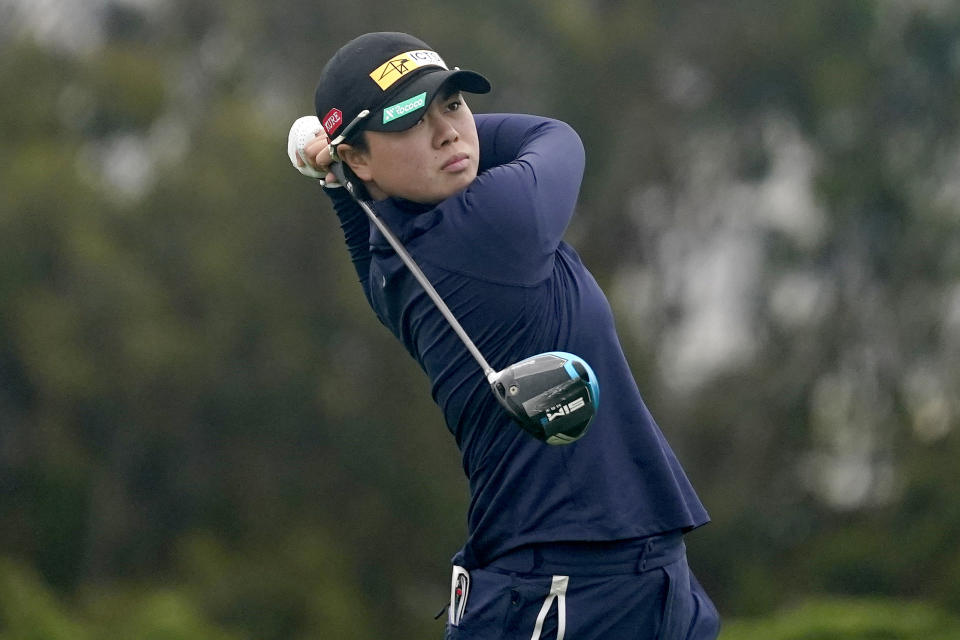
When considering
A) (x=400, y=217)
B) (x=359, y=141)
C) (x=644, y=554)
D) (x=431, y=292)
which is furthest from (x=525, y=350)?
(x=359, y=141)

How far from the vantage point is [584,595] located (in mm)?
3758

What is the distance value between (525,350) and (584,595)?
59 centimetres

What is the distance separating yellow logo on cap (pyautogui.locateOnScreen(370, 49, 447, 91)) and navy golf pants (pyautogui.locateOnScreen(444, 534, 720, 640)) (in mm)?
1167

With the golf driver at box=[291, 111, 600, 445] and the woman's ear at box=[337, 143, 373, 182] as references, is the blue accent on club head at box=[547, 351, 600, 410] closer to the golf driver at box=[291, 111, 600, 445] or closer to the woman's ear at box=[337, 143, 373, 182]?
the golf driver at box=[291, 111, 600, 445]

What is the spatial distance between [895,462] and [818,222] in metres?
3.57

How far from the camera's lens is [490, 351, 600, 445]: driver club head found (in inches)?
138

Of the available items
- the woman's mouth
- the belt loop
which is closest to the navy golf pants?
the belt loop

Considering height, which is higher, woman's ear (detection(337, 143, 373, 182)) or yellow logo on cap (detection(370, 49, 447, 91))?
yellow logo on cap (detection(370, 49, 447, 91))

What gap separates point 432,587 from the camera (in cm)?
Result: 2211

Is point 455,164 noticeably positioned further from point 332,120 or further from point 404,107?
point 332,120

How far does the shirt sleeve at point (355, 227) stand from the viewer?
4230 millimetres

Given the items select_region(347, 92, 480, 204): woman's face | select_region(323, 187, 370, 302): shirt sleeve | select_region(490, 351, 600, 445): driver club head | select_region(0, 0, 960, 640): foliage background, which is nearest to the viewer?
select_region(490, 351, 600, 445): driver club head

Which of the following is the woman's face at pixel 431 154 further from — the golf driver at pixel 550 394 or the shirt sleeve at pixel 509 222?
the golf driver at pixel 550 394

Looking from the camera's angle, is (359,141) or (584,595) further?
(359,141)
